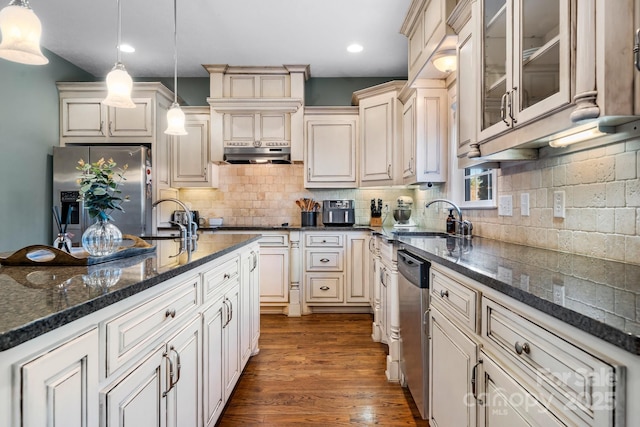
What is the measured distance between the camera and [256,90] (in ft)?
12.7

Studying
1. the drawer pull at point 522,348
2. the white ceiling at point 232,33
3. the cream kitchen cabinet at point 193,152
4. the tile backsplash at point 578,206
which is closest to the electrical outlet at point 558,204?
the tile backsplash at point 578,206

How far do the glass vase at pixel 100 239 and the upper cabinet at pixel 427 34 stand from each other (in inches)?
79.8

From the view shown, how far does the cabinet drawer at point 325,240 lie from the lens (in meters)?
3.66

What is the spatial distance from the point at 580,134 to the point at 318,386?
189 centimetres

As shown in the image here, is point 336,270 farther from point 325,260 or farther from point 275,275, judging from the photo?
point 275,275

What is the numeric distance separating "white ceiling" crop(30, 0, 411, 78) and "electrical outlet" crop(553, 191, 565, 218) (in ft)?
6.72

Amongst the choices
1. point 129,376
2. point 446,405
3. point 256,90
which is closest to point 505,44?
point 446,405

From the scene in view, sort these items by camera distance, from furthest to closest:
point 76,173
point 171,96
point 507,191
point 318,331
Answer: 1. point 171,96
2. point 76,173
3. point 318,331
4. point 507,191

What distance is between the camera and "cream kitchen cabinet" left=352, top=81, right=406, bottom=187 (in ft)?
11.7

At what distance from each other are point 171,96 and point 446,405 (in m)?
4.01

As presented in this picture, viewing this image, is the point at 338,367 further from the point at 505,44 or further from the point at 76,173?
the point at 76,173

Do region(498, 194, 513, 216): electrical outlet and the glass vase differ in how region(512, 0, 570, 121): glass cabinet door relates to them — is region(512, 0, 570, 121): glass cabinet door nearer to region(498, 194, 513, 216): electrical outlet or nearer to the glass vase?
region(498, 194, 513, 216): electrical outlet

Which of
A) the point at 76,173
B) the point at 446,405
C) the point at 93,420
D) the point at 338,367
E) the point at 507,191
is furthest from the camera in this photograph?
the point at 76,173

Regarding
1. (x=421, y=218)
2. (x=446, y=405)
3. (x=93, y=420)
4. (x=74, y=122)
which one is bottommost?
(x=446, y=405)
